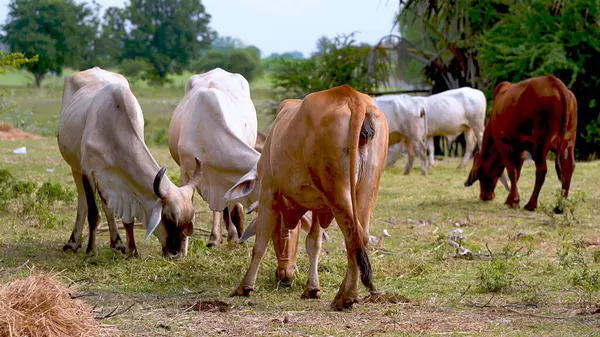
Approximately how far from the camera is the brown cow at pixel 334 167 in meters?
5.73

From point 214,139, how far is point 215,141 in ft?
0.10

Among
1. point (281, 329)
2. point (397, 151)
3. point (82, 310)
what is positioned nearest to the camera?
point (82, 310)

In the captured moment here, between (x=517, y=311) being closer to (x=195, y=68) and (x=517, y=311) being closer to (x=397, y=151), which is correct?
(x=397, y=151)

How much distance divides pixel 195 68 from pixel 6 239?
59.9 meters

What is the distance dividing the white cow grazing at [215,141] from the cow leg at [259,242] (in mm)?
1755

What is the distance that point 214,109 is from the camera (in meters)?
8.68

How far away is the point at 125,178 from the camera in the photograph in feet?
26.7

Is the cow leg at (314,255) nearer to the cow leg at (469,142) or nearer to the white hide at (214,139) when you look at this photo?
the white hide at (214,139)

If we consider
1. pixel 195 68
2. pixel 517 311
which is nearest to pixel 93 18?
pixel 195 68

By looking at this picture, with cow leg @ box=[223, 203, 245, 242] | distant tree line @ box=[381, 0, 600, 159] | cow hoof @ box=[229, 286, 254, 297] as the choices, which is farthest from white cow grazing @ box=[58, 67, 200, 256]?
distant tree line @ box=[381, 0, 600, 159]

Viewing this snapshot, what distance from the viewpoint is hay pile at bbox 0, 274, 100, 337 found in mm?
4625

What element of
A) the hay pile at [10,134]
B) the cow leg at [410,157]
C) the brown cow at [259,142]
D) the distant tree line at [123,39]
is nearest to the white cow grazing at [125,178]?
the brown cow at [259,142]

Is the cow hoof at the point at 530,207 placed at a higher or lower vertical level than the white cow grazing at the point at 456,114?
lower

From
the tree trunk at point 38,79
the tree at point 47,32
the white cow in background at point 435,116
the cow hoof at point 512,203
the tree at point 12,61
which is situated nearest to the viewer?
the tree at point 12,61
